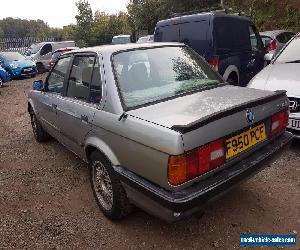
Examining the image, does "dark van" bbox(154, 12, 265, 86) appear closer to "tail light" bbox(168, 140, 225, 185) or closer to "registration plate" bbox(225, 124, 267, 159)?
"registration plate" bbox(225, 124, 267, 159)

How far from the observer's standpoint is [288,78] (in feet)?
16.3

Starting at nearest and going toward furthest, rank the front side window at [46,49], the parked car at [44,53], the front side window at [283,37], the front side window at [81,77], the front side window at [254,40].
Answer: the front side window at [81,77] < the front side window at [254,40] < the front side window at [283,37] < the parked car at [44,53] < the front side window at [46,49]

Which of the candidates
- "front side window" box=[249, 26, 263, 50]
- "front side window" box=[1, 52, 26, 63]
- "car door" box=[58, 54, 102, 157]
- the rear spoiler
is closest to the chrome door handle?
"car door" box=[58, 54, 102, 157]

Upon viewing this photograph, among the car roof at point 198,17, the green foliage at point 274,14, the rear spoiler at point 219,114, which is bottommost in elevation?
the rear spoiler at point 219,114

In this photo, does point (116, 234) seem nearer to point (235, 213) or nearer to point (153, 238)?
point (153, 238)

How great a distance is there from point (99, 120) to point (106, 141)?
0.23m

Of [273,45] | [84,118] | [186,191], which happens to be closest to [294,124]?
[186,191]

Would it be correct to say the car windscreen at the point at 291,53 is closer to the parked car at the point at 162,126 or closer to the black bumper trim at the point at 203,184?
the parked car at the point at 162,126

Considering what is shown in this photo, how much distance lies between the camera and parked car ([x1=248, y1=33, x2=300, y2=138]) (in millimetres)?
4484

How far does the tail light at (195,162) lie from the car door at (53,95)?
244 centimetres

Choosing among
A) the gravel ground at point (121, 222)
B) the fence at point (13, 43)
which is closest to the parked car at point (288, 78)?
the gravel ground at point (121, 222)

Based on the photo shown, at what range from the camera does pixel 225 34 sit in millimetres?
6781

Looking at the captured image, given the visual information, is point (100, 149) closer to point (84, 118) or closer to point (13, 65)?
point (84, 118)

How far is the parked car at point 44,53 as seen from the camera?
18.7m
